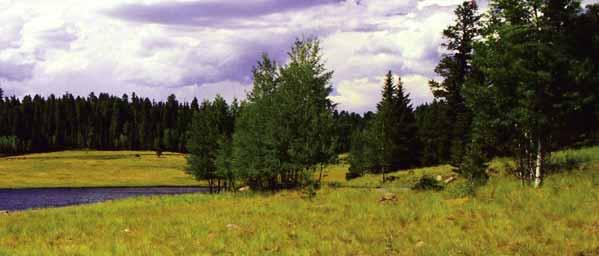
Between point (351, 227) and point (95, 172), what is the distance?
372 ft

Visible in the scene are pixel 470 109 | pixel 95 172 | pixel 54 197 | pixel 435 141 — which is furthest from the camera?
pixel 95 172

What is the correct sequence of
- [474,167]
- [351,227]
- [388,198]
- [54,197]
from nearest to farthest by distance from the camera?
[351,227] < [388,198] < [474,167] < [54,197]

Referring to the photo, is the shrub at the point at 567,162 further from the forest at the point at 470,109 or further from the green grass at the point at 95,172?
the green grass at the point at 95,172

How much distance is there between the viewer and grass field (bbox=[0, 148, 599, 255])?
14.0m

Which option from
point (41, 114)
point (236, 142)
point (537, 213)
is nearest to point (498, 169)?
point (236, 142)

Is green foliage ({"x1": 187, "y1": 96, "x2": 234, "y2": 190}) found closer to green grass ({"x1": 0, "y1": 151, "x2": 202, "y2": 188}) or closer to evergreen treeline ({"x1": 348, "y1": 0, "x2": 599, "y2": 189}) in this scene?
evergreen treeline ({"x1": 348, "y1": 0, "x2": 599, "y2": 189})

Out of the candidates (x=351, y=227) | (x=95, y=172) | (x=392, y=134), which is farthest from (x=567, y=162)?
(x=95, y=172)

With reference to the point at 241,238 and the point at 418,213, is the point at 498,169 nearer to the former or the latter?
the point at 418,213

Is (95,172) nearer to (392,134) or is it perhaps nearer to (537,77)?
(392,134)

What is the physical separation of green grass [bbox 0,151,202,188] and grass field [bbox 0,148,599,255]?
77973mm

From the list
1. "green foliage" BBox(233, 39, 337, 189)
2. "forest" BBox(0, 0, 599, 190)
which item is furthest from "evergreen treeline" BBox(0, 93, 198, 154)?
"green foliage" BBox(233, 39, 337, 189)

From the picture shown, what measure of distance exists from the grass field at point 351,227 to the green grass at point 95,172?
78.0m

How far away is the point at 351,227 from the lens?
17484mm

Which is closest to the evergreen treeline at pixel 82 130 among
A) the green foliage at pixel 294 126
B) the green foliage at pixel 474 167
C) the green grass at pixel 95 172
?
the green grass at pixel 95 172
